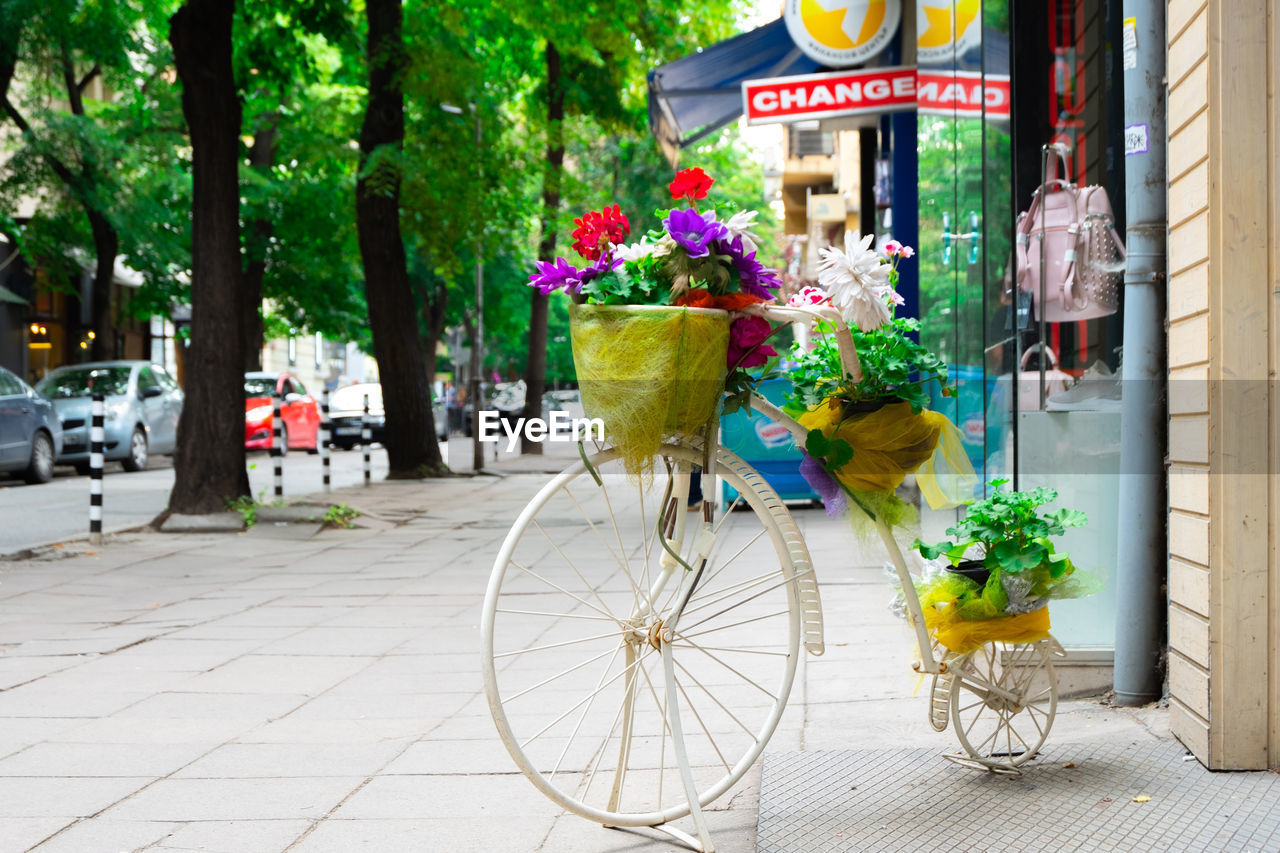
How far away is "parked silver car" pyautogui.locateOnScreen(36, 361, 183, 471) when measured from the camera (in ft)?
62.0

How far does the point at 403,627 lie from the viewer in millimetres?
7027

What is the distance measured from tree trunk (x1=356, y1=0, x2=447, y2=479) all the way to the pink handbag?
12.5 metres

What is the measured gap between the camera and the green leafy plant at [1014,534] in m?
3.74

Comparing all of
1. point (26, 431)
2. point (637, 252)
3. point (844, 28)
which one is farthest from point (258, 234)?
point (637, 252)

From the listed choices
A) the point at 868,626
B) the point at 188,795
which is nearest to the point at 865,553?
the point at 188,795

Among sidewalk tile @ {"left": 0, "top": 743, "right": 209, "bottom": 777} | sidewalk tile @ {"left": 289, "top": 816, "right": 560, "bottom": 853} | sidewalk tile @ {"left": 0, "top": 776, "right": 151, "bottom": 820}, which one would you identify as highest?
sidewalk tile @ {"left": 289, "top": 816, "right": 560, "bottom": 853}

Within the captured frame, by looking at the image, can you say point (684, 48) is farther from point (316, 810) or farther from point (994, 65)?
point (316, 810)

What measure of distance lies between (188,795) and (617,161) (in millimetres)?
33678

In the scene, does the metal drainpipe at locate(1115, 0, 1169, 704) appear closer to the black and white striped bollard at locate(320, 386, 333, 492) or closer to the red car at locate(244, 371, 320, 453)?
the black and white striped bollard at locate(320, 386, 333, 492)

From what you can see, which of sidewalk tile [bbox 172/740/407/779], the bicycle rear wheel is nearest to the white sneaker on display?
the bicycle rear wheel

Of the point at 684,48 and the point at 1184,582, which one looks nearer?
the point at 1184,582

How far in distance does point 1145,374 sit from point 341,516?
902 cm

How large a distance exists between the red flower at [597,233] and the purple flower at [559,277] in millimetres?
53

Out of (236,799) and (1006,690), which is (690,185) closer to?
(1006,690)
